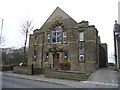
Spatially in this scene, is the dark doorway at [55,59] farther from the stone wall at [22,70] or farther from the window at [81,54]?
the stone wall at [22,70]

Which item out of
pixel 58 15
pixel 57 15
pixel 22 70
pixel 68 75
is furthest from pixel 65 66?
pixel 57 15

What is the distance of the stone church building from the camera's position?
21.3 meters

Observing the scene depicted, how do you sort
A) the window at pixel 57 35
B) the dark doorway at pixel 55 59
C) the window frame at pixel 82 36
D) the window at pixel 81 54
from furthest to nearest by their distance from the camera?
1. the window at pixel 57 35
2. the dark doorway at pixel 55 59
3. the window frame at pixel 82 36
4. the window at pixel 81 54

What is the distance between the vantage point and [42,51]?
26.0 metres

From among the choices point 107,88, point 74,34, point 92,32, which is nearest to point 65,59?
point 74,34

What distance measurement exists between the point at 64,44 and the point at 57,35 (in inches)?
97.4

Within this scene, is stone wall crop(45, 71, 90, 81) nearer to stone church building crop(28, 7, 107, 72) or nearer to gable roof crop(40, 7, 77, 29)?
stone church building crop(28, 7, 107, 72)

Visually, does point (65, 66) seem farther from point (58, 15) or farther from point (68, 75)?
point (58, 15)

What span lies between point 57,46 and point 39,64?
516 cm

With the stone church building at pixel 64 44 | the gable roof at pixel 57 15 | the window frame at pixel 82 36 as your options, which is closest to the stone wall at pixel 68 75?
the stone church building at pixel 64 44

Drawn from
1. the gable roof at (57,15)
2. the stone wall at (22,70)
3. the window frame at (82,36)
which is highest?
the gable roof at (57,15)

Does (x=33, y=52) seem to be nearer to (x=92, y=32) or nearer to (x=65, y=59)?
(x=65, y=59)

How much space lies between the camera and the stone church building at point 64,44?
69.8 feet

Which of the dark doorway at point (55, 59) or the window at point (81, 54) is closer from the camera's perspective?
the window at point (81, 54)
